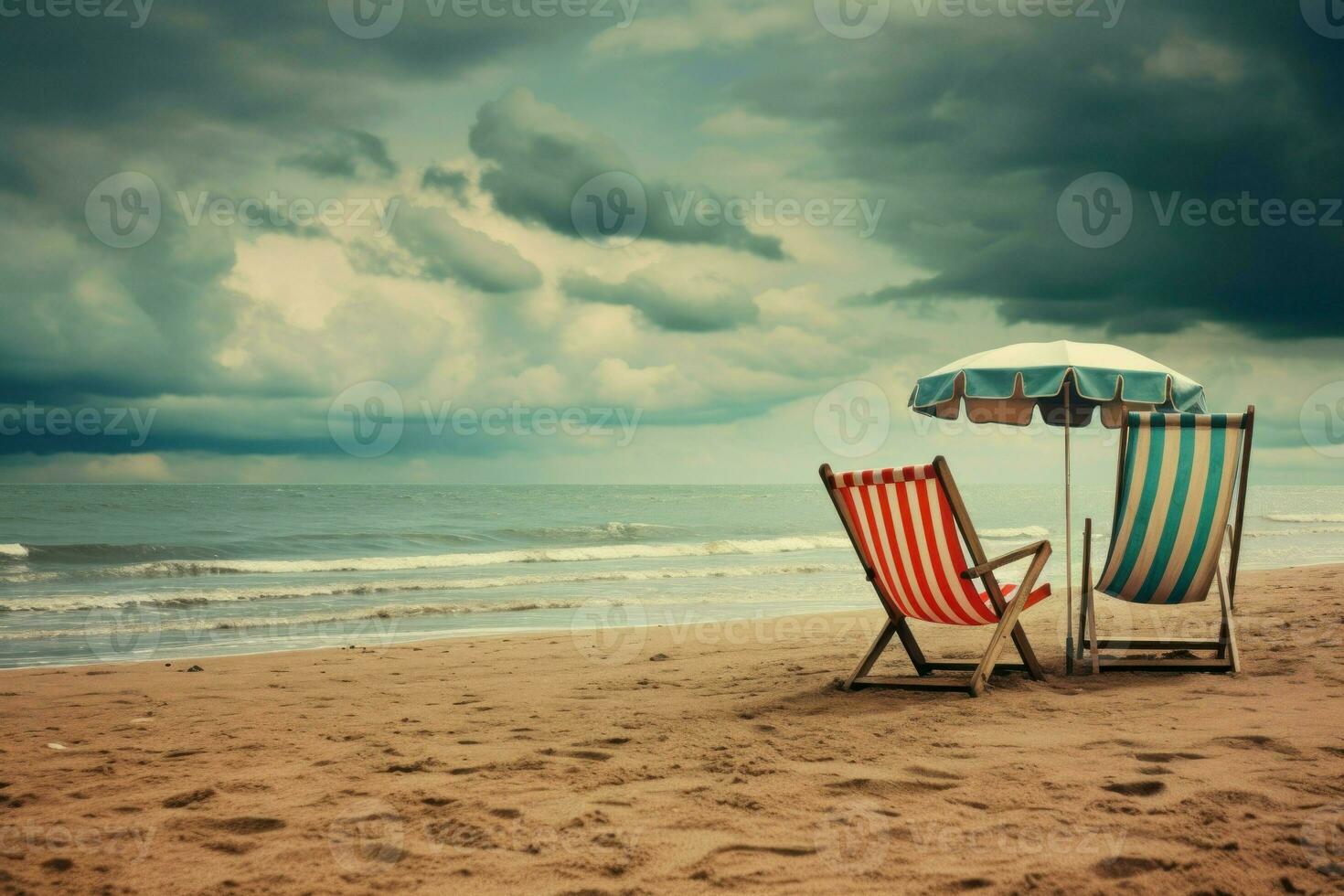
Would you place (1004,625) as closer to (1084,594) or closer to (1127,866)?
(1084,594)

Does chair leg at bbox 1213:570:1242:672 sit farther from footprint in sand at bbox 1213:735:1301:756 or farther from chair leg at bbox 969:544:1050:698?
footprint in sand at bbox 1213:735:1301:756

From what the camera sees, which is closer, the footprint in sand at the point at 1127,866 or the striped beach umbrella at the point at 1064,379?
the footprint in sand at the point at 1127,866

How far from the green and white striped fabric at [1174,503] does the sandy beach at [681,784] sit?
61 centimetres

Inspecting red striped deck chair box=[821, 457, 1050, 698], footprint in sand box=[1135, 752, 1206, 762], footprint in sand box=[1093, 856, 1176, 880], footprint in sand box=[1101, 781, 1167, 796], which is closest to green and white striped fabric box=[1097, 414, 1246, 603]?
red striped deck chair box=[821, 457, 1050, 698]

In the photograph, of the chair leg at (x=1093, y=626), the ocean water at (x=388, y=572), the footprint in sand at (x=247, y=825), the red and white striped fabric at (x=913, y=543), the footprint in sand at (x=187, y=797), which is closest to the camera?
the footprint in sand at (x=247, y=825)

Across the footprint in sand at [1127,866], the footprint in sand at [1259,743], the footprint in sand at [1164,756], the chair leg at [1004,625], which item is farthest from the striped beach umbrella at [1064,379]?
the footprint in sand at [1127,866]

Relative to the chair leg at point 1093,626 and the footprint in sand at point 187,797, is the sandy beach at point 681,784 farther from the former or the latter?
the chair leg at point 1093,626

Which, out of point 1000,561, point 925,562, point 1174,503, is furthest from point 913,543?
point 1174,503

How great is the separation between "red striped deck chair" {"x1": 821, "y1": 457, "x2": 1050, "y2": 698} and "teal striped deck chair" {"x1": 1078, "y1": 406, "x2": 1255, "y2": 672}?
0.64m

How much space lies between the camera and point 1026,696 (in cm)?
486

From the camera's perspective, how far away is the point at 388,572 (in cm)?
1639

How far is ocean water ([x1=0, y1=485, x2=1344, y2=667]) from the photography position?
31.6 ft

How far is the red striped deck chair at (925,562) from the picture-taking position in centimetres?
485

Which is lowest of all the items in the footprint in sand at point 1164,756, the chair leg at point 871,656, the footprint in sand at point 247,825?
the footprint in sand at point 247,825
